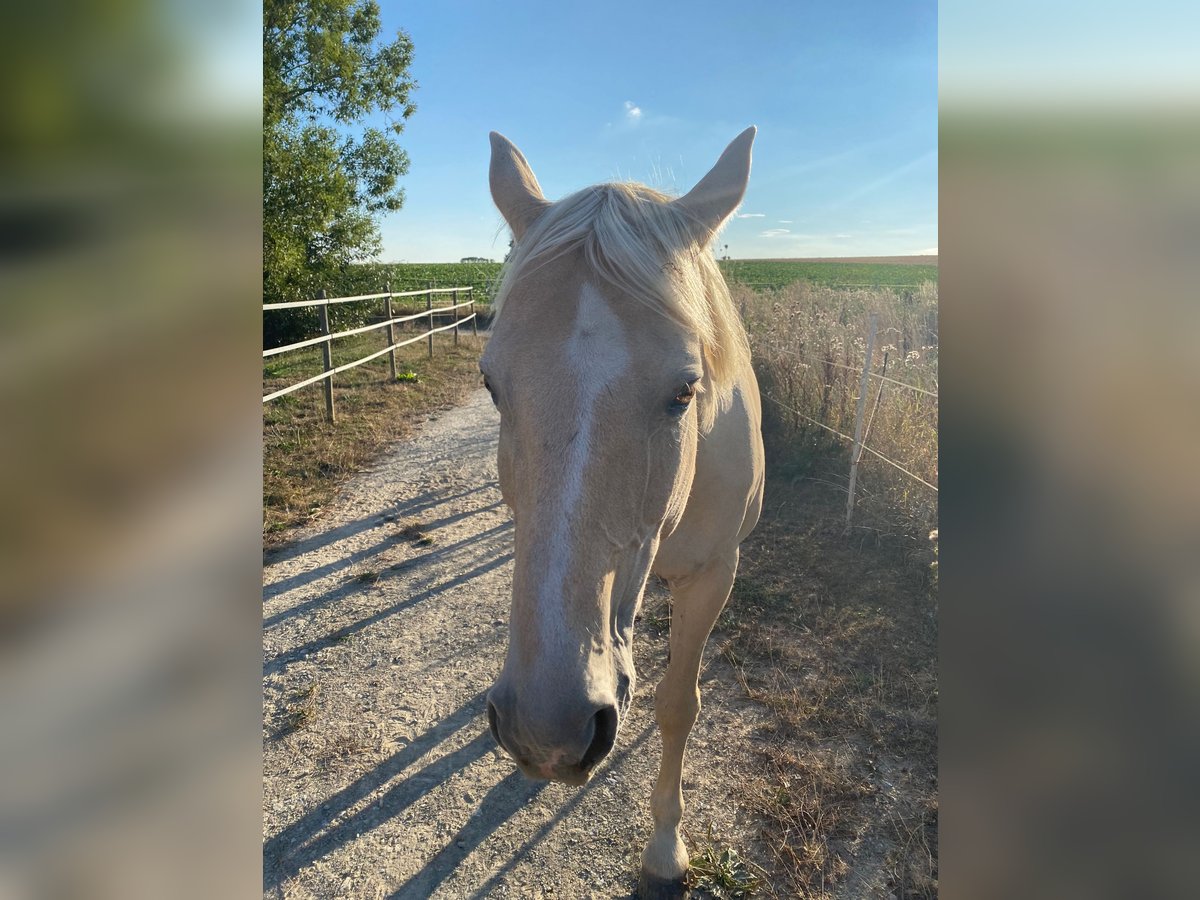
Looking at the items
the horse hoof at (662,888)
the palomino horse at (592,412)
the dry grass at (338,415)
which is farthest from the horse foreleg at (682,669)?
the dry grass at (338,415)

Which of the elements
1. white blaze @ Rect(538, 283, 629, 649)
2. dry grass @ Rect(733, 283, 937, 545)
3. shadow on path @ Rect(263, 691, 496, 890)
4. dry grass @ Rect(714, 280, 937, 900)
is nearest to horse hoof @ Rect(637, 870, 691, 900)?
dry grass @ Rect(714, 280, 937, 900)

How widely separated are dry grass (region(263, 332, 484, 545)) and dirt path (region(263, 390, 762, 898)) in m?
0.86

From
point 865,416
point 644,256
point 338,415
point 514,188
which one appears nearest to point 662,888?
point 644,256

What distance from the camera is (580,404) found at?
1.26 metres

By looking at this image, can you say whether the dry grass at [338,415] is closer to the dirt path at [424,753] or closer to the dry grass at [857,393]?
the dirt path at [424,753]

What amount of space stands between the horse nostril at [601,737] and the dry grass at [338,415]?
103 inches

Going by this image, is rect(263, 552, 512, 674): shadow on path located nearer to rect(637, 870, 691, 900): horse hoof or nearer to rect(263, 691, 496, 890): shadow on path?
rect(263, 691, 496, 890): shadow on path

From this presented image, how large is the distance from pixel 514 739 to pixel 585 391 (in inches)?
28.6

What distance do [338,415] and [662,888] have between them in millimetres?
7570

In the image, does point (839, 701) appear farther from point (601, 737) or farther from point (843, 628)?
point (601, 737)

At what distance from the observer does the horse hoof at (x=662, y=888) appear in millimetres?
2240

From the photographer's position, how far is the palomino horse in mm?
1135

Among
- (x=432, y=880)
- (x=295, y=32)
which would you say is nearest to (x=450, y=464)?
(x=432, y=880)
